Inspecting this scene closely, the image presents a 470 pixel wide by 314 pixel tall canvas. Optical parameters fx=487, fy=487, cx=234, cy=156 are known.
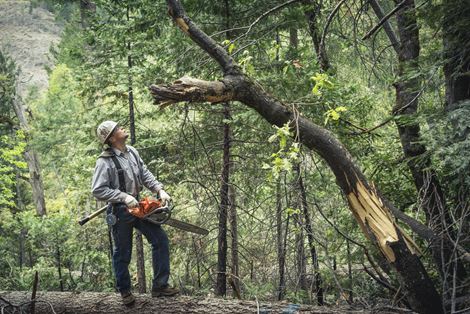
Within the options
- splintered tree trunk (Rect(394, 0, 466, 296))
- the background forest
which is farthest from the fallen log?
splintered tree trunk (Rect(394, 0, 466, 296))

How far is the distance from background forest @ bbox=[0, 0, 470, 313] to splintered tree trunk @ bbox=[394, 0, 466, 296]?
0.02 meters

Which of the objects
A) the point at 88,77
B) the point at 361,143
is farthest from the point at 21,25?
the point at 361,143

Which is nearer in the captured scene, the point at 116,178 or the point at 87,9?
the point at 116,178

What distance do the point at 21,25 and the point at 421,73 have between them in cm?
7644

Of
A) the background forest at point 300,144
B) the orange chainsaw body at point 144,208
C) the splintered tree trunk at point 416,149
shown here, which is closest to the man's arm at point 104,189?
the orange chainsaw body at point 144,208

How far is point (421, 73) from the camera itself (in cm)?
483

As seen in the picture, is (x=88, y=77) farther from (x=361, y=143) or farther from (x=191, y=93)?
(x=191, y=93)

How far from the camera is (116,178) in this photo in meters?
5.44

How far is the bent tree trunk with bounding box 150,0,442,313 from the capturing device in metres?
4.56

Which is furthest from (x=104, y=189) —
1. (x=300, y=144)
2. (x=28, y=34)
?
(x=28, y=34)

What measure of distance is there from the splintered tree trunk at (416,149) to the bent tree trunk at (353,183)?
298 millimetres

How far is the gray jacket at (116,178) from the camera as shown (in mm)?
5262

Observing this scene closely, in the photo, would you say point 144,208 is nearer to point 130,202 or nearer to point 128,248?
point 130,202

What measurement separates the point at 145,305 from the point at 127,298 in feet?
0.74
